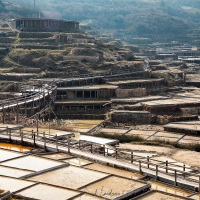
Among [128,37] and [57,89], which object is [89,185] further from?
[128,37]

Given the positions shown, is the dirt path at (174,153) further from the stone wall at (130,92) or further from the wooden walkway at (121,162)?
the stone wall at (130,92)

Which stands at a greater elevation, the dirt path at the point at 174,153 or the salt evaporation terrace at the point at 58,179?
the salt evaporation terrace at the point at 58,179

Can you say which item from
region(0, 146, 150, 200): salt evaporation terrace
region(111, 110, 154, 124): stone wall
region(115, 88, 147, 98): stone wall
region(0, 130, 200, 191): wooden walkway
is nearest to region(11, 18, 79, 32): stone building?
region(115, 88, 147, 98): stone wall

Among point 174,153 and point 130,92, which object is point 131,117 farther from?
point 174,153

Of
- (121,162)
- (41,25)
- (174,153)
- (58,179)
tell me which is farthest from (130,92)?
(58,179)

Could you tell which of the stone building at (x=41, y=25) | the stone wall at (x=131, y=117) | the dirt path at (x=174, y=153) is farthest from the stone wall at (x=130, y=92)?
the stone building at (x=41, y=25)

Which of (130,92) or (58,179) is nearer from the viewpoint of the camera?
(58,179)

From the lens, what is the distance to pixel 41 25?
8581 centimetres

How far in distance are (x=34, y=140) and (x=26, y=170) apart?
12.9 ft

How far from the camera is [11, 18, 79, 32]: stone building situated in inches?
3351

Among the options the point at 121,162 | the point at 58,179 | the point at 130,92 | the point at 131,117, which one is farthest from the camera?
the point at 130,92

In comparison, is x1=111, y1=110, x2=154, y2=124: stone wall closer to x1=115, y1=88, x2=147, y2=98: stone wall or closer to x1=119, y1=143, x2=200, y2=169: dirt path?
x1=115, y1=88, x2=147, y2=98: stone wall

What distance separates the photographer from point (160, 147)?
3309 centimetres

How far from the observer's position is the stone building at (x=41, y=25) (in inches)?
3351
